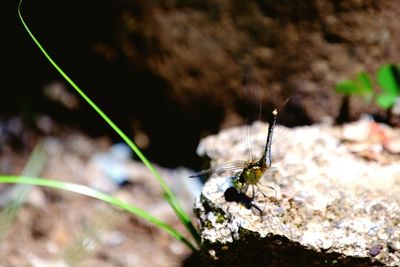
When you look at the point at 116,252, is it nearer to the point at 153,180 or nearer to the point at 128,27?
the point at 153,180

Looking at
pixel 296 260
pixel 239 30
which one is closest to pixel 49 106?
pixel 239 30

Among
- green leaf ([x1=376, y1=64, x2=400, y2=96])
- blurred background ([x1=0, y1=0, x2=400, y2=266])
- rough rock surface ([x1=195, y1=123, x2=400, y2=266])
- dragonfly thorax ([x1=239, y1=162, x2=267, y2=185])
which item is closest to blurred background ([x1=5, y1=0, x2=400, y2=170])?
blurred background ([x1=0, y1=0, x2=400, y2=266])

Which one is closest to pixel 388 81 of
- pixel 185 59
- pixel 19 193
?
pixel 185 59

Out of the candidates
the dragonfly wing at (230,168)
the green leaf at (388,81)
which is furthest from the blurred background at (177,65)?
the dragonfly wing at (230,168)

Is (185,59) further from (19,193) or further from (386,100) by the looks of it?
(19,193)

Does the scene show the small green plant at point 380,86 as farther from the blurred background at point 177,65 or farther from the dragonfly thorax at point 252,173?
the dragonfly thorax at point 252,173

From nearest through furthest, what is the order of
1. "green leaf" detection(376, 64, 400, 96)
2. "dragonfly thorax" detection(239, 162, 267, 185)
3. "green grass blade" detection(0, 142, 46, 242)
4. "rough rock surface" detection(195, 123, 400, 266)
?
"rough rock surface" detection(195, 123, 400, 266) → "dragonfly thorax" detection(239, 162, 267, 185) → "green leaf" detection(376, 64, 400, 96) → "green grass blade" detection(0, 142, 46, 242)

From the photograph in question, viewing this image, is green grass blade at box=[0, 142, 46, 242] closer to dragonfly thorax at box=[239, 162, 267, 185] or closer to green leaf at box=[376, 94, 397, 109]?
dragonfly thorax at box=[239, 162, 267, 185]
